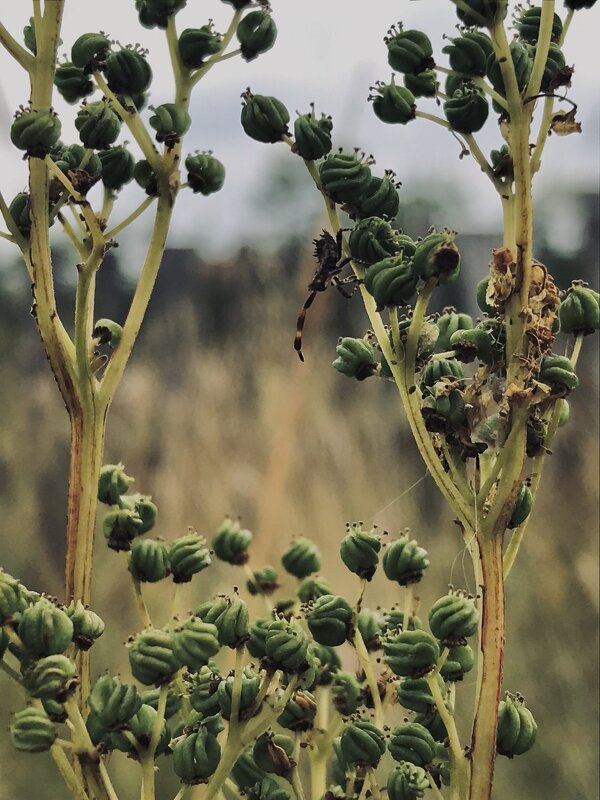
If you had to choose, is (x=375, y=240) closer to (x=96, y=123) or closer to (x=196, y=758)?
(x=96, y=123)

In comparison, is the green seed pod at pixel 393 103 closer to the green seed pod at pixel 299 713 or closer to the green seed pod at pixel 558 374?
the green seed pod at pixel 558 374

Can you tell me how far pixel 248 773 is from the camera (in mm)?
469

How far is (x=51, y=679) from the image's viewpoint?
1.18 feet

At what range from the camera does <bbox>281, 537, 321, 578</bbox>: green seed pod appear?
0.58 meters

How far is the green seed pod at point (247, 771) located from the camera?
468 mm

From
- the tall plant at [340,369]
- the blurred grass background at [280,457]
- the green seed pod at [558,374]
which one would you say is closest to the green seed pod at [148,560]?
the tall plant at [340,369]

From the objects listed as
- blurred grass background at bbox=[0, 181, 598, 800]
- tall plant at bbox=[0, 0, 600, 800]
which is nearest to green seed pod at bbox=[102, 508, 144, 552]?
tall plant at bbox=[0, 0, 600, 800]

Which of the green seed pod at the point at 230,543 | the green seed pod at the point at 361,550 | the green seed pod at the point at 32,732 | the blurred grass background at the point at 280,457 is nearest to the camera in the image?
the green seed pod at the point at 32,732

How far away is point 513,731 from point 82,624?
21cm

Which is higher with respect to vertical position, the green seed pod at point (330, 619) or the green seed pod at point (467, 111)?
the green seed pod at point (467, 111)

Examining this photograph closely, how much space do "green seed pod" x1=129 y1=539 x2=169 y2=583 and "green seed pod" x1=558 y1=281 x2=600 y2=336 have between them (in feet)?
0.76

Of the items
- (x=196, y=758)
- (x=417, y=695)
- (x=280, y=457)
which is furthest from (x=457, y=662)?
(x=280, y=457)

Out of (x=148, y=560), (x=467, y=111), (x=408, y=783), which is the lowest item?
(x=408, y=783)

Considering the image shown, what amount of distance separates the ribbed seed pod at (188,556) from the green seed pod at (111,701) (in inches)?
3.5
